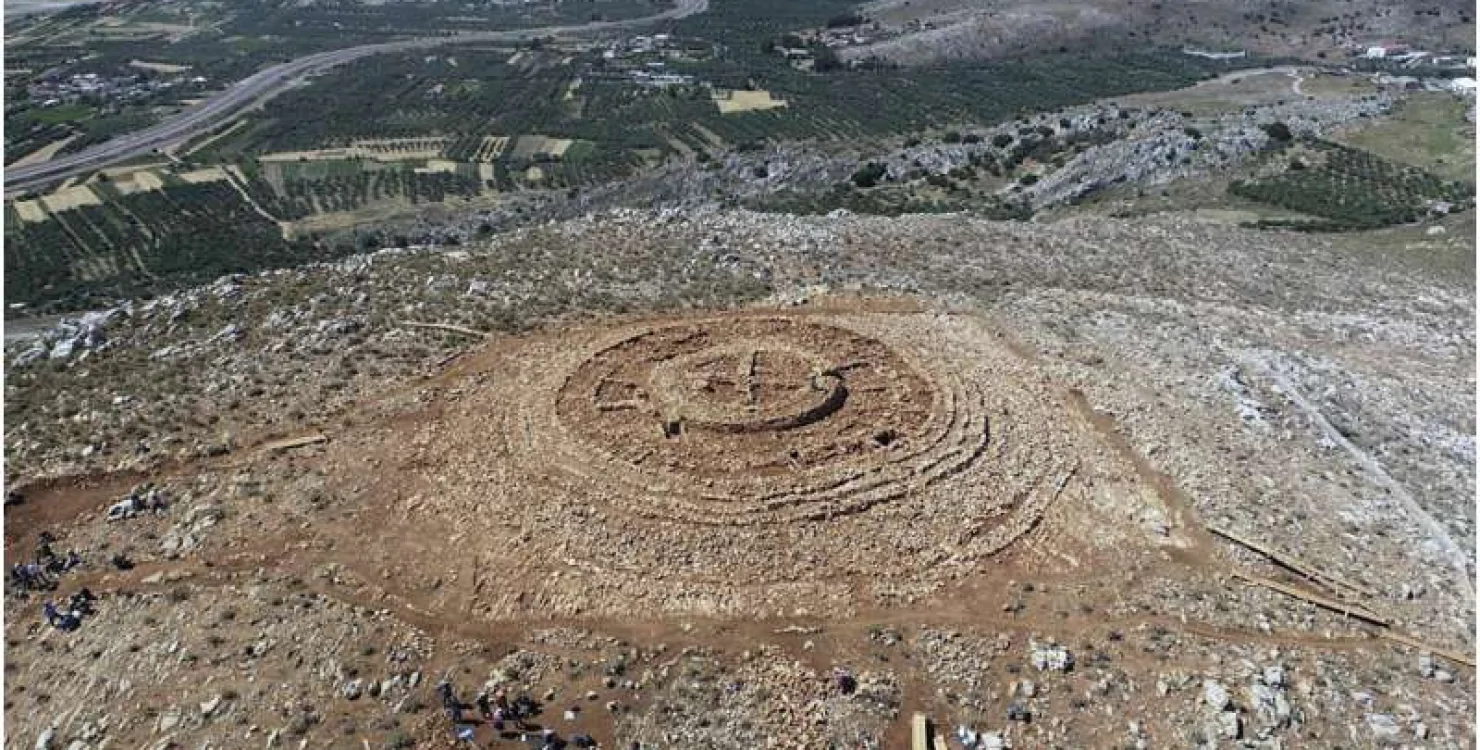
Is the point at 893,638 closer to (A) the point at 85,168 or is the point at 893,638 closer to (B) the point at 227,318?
(B) the point at 227,318

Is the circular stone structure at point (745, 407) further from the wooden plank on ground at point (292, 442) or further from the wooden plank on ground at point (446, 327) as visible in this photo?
the wooden plank on ground at point (292, 442)

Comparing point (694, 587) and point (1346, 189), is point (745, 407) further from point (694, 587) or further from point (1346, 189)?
point (1346, 189)

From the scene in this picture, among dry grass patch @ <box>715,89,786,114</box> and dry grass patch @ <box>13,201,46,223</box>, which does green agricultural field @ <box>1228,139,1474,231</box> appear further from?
dry grass patch @ <box>13,201,46,223</box>

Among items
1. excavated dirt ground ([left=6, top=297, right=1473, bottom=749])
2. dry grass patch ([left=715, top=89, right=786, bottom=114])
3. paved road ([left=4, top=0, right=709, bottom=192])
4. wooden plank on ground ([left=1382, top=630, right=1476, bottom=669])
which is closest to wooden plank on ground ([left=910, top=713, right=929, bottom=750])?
excavated dirt ground ([left=6, top=297, right=1473, bottom=749])

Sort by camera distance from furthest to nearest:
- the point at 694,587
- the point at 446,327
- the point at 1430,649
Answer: the point at 446,327, the point at 694,587, the point at 1430,649

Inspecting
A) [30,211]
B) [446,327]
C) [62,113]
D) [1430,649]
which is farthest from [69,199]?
[1430,649]

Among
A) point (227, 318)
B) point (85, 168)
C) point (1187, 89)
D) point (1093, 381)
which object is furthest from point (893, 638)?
point (85, 168)
